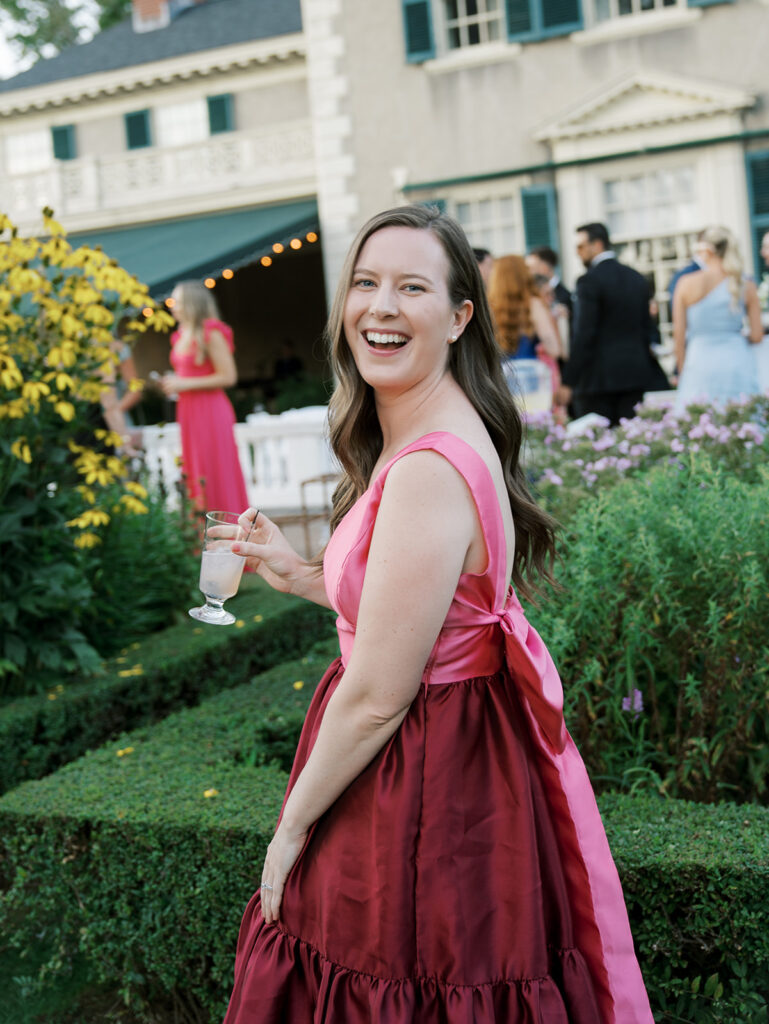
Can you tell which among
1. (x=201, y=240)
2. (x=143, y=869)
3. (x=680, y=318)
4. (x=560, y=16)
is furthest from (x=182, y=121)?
(x=143, y=869)

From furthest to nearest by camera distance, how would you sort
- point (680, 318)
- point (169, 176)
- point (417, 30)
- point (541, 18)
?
1. point (169, 176)
2. point (417, 30)
3. point (541, 18)
4. point (680, 318)

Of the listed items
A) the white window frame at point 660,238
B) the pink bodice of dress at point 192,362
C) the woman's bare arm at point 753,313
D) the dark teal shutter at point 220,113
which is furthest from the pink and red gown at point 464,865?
the dark teal shutter at point 220,113

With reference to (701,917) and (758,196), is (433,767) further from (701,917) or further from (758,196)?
(758,196)

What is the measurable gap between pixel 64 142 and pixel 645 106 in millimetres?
13112

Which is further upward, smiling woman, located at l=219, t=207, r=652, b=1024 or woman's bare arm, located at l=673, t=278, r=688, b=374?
woman's bare arm, located at l=673, t=278, r=688, b=374

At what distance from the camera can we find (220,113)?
20609 millimetres

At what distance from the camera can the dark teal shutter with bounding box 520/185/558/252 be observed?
14.4m

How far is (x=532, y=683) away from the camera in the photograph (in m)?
1.64

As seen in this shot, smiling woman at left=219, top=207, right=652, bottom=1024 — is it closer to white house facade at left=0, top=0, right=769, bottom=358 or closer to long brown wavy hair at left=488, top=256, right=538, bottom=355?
long brown wavy hair at left=488, top=256, right=538, bottom=355

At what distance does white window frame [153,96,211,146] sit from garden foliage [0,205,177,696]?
17894 millimetres

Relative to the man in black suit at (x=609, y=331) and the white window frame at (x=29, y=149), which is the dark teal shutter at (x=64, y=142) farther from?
the man in black suit at (x=609, y=331)

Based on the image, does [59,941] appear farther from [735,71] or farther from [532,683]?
[735,71]

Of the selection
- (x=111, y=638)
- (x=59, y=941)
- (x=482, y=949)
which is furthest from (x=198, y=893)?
(x=111, y=638)

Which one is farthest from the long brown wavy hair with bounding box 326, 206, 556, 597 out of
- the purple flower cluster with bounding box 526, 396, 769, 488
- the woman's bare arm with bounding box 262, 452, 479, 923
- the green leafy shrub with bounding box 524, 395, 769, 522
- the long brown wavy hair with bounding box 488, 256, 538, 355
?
the long brown wavy hair with bounding box 488, 256, 538, 355
